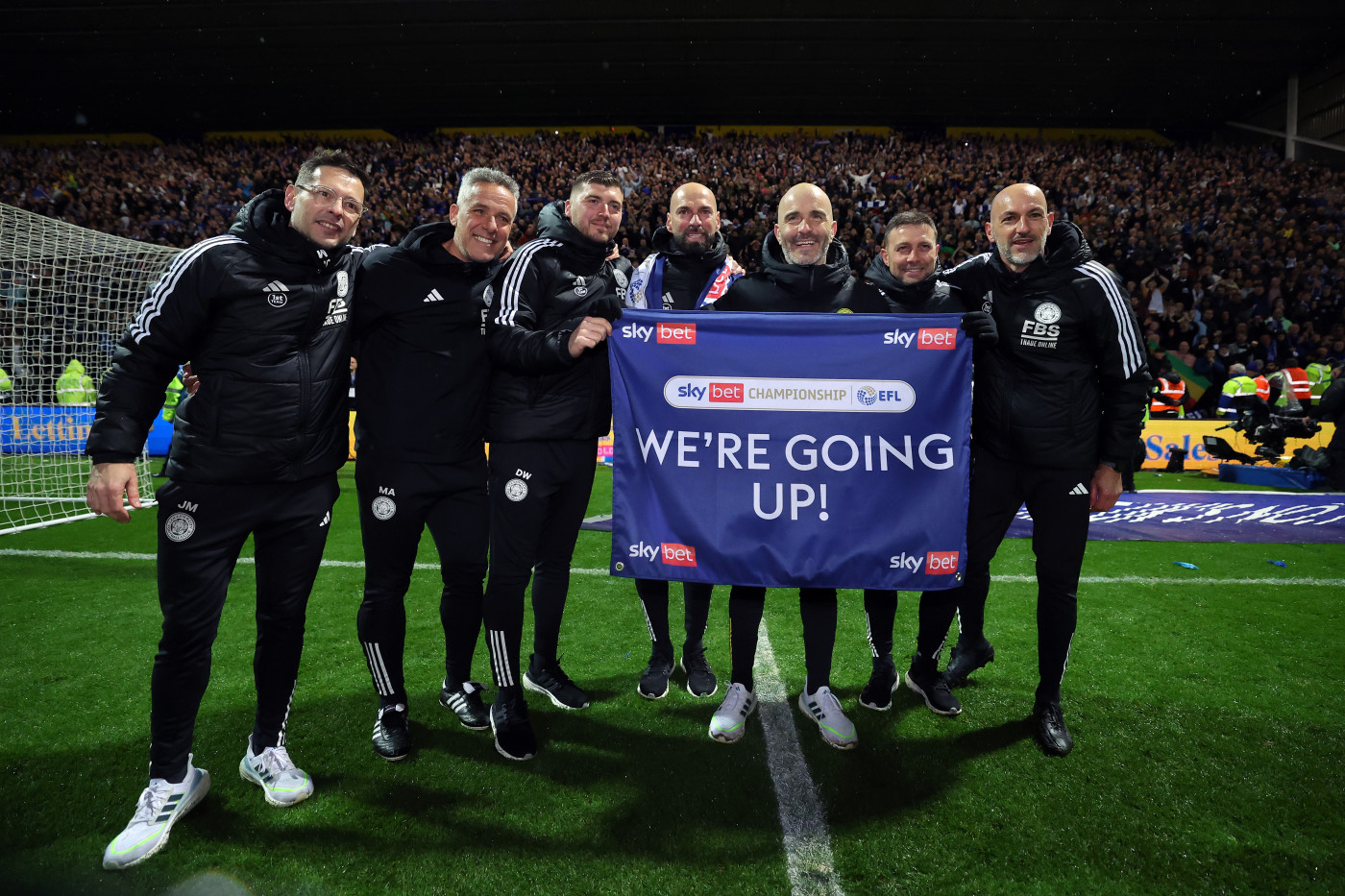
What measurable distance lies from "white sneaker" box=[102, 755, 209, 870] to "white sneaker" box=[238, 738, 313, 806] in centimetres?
15

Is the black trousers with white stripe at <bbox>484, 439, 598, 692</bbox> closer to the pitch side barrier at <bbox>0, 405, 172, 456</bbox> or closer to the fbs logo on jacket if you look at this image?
the fbs logo on jacket

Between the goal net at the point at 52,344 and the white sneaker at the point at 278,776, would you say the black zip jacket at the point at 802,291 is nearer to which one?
the white sneaker at the point at 278,776

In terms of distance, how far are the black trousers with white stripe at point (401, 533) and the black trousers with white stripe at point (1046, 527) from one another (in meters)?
1.90

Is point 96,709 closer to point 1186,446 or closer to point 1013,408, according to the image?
point 1013,408

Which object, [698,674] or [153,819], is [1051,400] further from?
[153,819]

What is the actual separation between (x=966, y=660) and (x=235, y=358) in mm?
3106

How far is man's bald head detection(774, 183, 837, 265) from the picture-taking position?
109 inches

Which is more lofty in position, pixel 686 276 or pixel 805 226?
pixel 805 226

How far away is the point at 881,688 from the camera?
10.2 ft

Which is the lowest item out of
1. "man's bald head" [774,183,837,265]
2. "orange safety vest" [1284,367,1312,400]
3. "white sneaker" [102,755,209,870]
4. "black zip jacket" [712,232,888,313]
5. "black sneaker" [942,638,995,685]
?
"white sneaker" [102,755,209,870]

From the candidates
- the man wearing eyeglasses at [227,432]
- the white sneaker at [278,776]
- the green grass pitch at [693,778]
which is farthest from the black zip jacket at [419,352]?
the green grass pitch at [693,778]

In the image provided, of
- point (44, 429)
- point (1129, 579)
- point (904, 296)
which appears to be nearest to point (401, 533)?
point (904, 296)

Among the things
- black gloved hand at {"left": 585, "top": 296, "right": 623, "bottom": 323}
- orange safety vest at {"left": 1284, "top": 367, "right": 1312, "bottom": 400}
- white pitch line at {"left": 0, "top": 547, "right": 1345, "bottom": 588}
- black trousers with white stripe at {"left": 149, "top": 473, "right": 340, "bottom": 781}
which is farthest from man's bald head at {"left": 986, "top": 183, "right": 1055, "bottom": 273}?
orange safety vest at {"left": 1284, "top": 367, "right": 1312, "bottom": 400}

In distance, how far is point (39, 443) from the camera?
916cm
